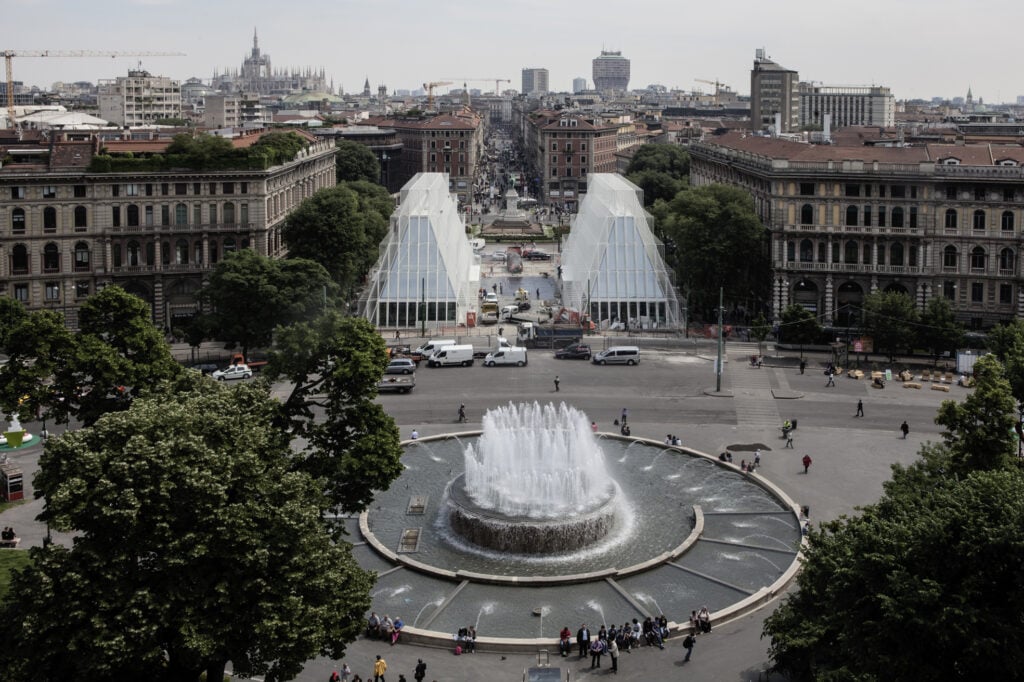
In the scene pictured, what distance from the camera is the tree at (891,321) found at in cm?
8456

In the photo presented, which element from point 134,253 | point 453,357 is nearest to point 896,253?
point 453,357

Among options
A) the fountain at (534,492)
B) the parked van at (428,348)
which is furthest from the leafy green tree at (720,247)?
the fountain at (534,492)

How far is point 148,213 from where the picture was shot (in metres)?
97.0

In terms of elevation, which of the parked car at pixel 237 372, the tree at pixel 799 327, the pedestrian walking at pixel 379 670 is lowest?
the pedestrian walking at pixel 379 670

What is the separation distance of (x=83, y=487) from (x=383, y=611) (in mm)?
15729

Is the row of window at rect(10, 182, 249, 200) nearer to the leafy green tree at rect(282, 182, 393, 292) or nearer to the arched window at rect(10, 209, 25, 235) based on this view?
the arched window at rect(10, 209, 25, 235)

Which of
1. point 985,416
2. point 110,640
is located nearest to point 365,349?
point 110,640

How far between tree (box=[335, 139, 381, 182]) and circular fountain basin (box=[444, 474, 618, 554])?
123m

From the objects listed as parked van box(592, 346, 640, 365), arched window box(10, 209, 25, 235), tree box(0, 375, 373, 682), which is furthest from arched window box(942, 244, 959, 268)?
arched window box(10, 209, 25, 235)

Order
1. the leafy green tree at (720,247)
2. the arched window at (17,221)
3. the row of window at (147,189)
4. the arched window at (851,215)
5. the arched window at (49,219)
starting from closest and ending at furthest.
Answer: the arched window at (17,221), the row of window at (147,189), the arched window at (49,219), the arched window at (851,215), the leafy green tree at (720,247)

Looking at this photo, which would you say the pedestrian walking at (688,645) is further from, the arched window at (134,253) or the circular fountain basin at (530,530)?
the arched window at (134,253)

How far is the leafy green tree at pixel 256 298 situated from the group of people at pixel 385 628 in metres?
44.3

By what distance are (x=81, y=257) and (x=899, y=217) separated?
6884 centimetres

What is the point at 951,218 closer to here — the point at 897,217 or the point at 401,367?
the point at 897,217
